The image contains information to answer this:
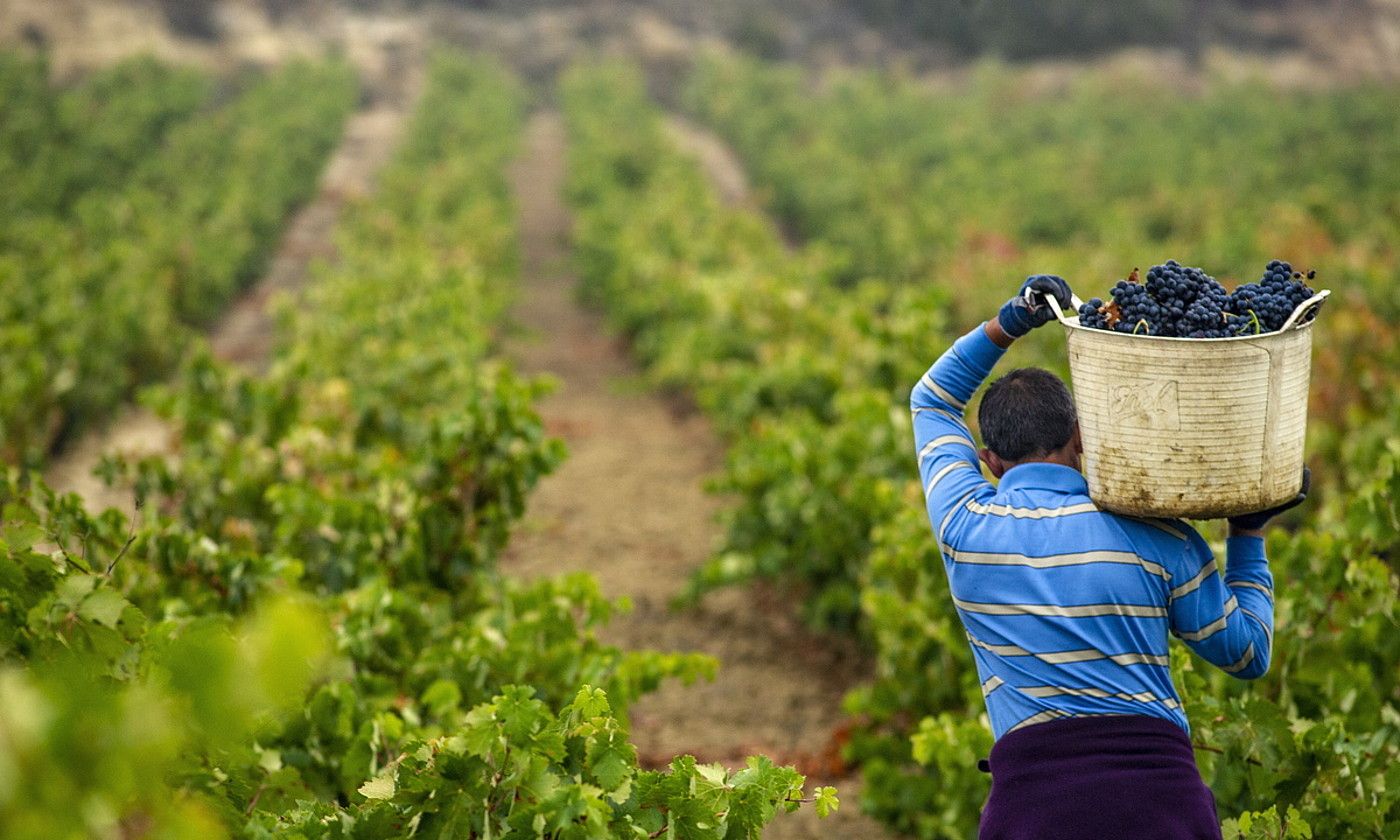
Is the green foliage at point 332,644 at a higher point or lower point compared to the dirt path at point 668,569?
higher

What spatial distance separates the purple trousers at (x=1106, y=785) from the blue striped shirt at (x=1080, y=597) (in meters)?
0.04

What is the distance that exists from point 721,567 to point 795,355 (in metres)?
2.54

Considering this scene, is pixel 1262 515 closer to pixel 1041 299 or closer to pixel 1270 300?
pixel 1270 300

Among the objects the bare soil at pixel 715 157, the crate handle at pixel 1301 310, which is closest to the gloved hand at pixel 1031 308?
the crate handle at pixel 1301 310

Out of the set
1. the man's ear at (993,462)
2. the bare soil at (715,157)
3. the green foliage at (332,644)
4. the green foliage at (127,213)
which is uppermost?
the man's ear at (993,462)

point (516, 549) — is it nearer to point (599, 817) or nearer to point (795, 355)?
point (795, 355)

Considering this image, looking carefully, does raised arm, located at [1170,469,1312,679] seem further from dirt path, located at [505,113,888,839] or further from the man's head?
dirt path, located at [505,113,888,839]

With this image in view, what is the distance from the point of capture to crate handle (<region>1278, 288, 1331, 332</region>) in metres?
2.36

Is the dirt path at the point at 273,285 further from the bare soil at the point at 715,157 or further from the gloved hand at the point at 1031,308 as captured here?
the bare soil at the point at 715,157

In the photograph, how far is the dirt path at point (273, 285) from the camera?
376 inches

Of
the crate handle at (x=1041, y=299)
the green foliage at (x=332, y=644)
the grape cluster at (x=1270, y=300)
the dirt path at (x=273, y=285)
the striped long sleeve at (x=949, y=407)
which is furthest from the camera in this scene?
the dirt path at (x=273, y=285)

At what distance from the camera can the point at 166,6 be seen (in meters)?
34.5

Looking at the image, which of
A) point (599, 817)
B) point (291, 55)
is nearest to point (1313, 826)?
point (599, 817)

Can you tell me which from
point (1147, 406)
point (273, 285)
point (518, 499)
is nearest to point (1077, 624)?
point (1147, 406)
